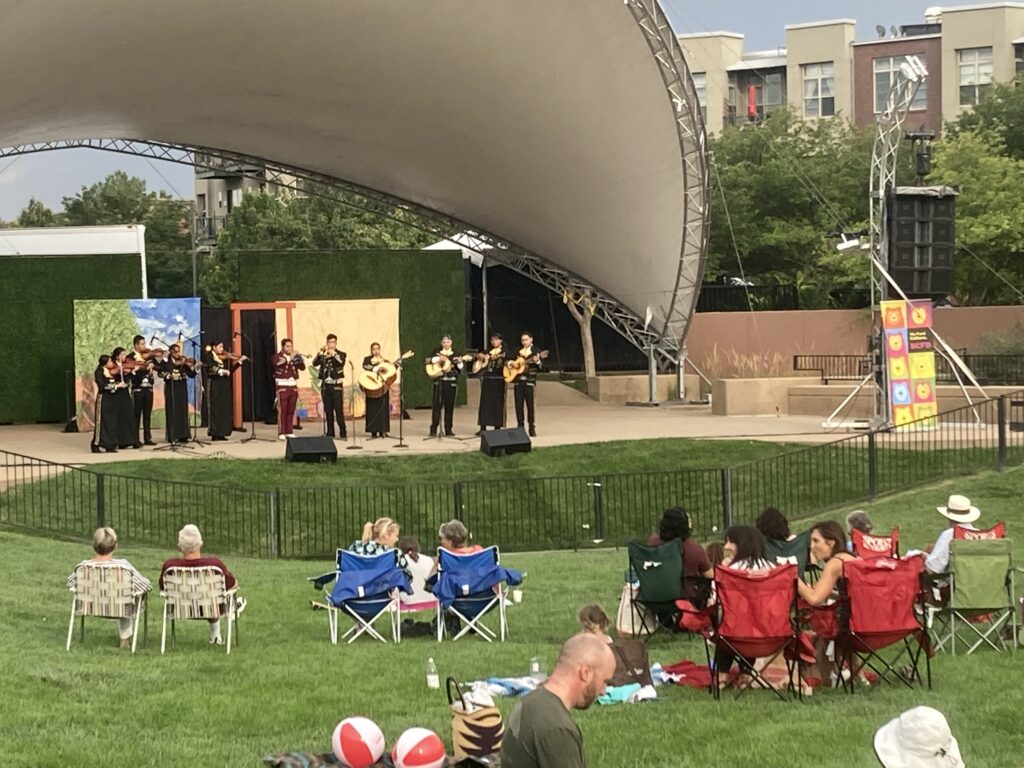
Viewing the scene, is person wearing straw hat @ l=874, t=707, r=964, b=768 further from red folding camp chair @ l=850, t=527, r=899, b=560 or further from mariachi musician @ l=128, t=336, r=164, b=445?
mariachi musician @ l=128, t=336, r=164, b=445

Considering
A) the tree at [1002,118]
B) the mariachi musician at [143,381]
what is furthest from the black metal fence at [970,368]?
the tree at [1002,118]

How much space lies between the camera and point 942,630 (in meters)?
10.6

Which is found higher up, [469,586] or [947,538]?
[947,538]

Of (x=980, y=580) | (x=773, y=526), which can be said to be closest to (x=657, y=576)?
(x=773, y=526)

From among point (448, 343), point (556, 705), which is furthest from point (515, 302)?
point (556, 705)

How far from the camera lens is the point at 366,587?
34.4 feet

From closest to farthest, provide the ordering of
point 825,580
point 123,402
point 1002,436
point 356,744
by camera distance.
Answer: point 356,744
point 825,580
point 1002,436
point 123,402

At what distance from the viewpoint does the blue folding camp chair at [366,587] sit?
1048 cm

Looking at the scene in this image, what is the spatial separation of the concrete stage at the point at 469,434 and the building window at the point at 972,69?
35383 mm

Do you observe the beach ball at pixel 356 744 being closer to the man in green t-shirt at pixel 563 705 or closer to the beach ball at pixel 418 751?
the beach ball at pixel 418 751

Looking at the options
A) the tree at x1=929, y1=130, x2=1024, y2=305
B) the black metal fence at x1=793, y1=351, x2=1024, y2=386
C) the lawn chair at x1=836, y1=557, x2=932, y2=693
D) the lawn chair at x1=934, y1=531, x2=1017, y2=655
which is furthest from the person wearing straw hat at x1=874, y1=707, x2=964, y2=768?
the tree at x1=929, y1=130, x2=1024, y2=305

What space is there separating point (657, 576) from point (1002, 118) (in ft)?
119

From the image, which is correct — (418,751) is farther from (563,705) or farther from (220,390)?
(220,390)

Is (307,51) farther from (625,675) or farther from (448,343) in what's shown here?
(625,675)
